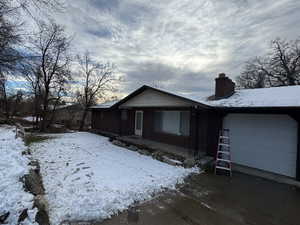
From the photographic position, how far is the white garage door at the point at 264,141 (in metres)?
5.68

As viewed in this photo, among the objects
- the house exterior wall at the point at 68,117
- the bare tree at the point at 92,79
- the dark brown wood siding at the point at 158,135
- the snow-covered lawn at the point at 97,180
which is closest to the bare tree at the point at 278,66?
the dark brown wood siding at the point at 158,135

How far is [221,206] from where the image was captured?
3910 millimetres

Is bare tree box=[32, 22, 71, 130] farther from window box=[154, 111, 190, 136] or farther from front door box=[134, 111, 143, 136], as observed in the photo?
window box=[154, 111, 190, 136]

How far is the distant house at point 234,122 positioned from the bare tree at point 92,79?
10.0 metres

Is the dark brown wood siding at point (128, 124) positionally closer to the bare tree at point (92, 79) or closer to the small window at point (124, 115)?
the small window at point (124, 115)

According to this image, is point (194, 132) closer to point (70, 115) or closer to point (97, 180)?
point (97, 180)

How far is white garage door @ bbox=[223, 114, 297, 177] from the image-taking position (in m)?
5.68

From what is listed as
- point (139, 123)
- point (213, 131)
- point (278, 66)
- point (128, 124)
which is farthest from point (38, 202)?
point (278, 66)

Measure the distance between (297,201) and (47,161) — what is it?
8.08m

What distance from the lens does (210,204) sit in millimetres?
3984

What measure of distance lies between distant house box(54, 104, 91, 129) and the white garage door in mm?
19087

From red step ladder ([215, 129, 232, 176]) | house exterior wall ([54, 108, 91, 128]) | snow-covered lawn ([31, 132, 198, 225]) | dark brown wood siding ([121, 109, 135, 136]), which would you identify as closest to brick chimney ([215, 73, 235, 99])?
red step ladder ([215, 129, 232, 176])

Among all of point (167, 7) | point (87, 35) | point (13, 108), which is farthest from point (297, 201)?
point (13, 108)

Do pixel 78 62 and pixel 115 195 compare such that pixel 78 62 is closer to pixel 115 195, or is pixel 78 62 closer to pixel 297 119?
pixel 115 195
